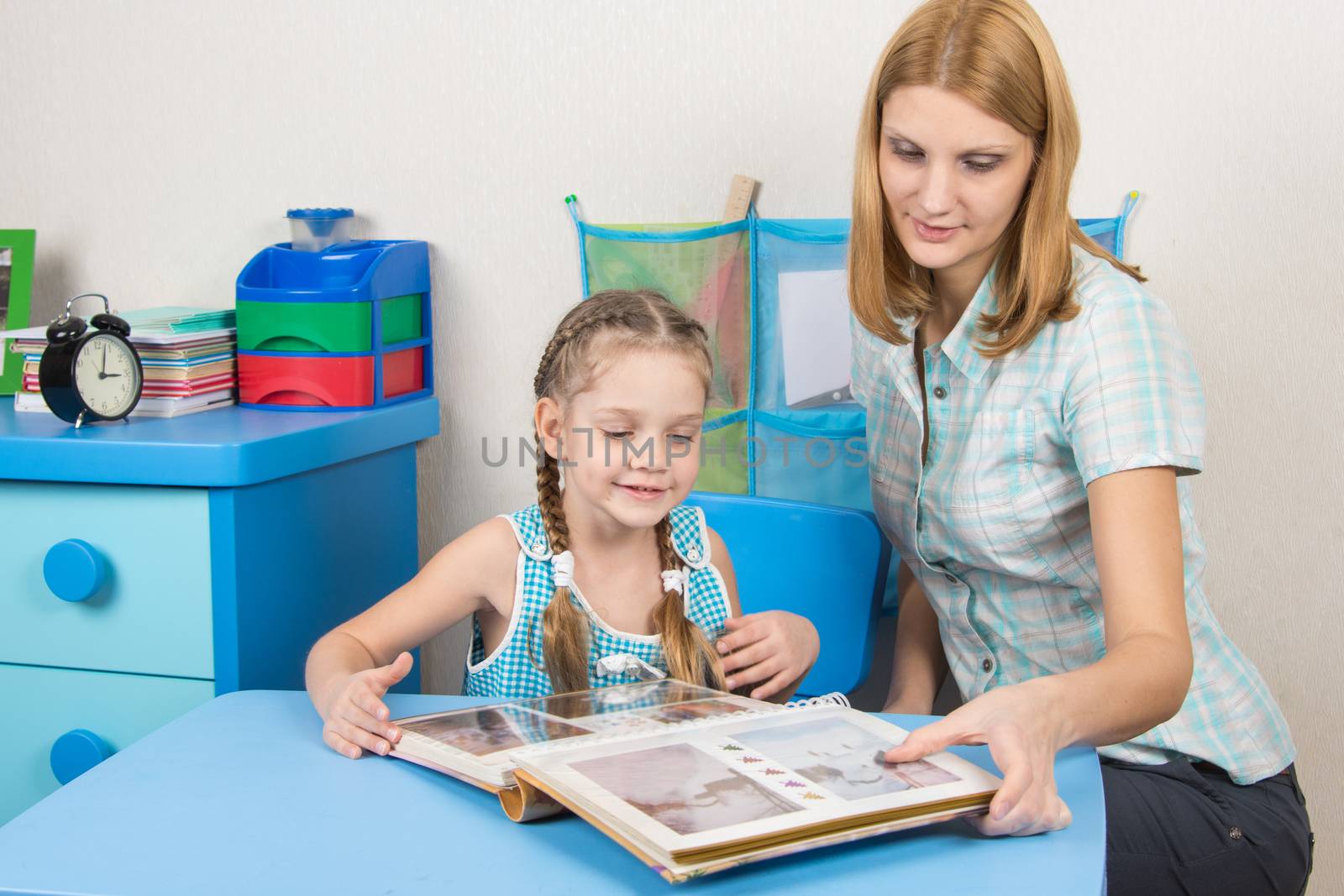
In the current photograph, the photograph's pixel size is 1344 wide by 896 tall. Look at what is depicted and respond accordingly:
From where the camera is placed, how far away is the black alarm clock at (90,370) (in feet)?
4.64

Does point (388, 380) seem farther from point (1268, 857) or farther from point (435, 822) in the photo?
point (1268, 857)

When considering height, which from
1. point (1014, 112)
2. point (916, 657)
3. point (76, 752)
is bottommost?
point (76, 752)

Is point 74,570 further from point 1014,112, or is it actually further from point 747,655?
point 1014,112

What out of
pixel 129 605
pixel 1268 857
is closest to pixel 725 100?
pixel 129 605

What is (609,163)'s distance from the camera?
1707 millimetres

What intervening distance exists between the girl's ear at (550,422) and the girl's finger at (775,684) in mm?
310

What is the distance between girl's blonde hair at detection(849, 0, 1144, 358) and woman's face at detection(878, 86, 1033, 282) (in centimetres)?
1

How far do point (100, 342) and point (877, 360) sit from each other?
0.92 m

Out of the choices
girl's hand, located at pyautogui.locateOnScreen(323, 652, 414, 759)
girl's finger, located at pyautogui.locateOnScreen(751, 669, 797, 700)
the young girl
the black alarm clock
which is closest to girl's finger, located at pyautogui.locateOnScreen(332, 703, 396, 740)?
girl's hand, located at pyautogui.locateOnScreen(323, 652, 414, 759)

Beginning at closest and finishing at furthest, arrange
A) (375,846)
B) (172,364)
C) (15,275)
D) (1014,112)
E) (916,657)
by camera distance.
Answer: (375,846)
(1014,112)
(916,657)
(172,364)
(15,275)

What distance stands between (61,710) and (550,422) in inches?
27.4

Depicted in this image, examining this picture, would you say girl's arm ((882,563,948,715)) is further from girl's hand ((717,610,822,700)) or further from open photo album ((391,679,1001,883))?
open photo album ((391,679,1001,883))

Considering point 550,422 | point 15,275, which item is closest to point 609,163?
point 550,422

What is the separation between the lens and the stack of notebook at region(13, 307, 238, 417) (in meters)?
1.55
